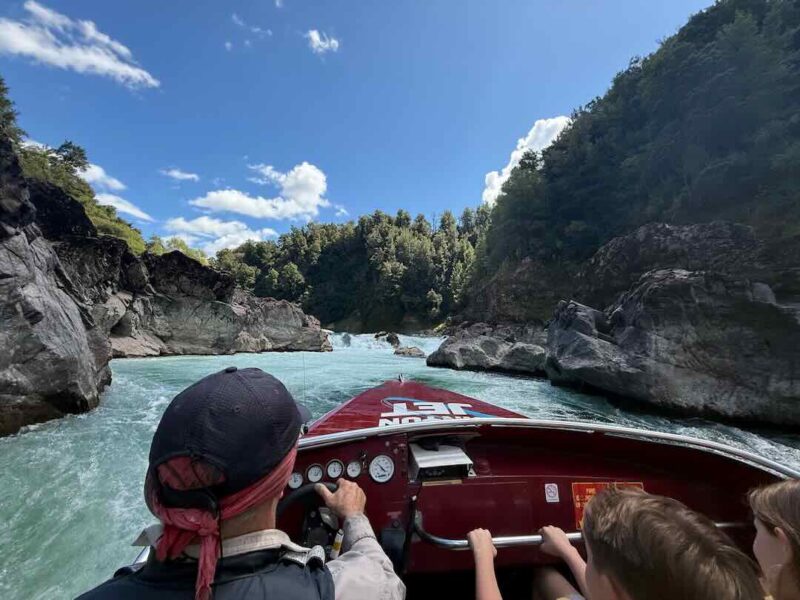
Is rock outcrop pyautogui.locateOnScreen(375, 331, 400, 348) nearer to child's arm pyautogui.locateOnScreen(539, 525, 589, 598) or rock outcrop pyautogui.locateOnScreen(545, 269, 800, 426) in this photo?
rock outcrop pyautogui.locateOnScreen(545, 269, 800, 426)

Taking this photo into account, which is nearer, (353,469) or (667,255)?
(353,469)

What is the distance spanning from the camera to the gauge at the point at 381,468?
89.7 inches

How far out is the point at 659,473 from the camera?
2.47m

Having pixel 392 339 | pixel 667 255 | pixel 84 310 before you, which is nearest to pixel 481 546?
pixel 84 310

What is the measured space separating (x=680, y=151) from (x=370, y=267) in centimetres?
5064

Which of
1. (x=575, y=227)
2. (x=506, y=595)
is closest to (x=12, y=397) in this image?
(x=506, y=595)

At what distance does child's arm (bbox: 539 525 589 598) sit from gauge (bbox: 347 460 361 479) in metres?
1.06

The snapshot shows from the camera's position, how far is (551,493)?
2361 millimetres

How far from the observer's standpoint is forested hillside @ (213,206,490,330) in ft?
193

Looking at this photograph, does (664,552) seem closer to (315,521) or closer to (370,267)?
(315,521)

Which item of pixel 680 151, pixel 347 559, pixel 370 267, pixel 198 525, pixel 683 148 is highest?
pixel 683 148

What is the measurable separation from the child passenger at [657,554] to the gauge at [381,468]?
4.79 ft

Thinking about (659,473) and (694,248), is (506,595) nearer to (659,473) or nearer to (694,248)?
(659,473)

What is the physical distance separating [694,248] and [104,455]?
17622 millimetres
